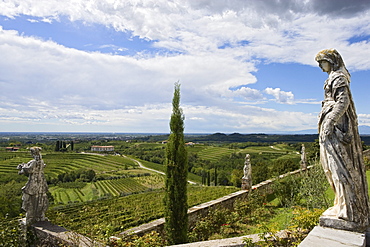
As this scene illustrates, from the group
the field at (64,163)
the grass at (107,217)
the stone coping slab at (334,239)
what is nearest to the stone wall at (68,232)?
the grass at (107,217)

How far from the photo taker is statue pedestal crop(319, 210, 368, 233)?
279 centimetres

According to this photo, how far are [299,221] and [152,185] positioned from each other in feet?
160

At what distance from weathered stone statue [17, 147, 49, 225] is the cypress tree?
Answer: 10.2ft

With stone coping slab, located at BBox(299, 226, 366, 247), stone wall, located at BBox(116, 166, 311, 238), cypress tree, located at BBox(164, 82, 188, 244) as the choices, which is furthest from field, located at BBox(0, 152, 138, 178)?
stone coping slab, located at BBox(299, 226, 366, 247)

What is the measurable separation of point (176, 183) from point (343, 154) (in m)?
4.75

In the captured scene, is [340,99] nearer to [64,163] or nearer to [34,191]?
[34,191]

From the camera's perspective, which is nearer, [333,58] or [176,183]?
[333,58]

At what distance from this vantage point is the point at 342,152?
2949 mm

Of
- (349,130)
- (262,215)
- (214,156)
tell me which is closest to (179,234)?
(262,215)

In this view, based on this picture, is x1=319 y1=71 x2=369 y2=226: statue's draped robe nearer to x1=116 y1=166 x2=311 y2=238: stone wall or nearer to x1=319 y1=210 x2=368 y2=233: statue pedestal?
x1=319 y1=210 x2=368 y2=233: statue pedestal

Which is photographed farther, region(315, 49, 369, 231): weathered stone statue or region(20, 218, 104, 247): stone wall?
region(20, 218, 104, 247): stone wall

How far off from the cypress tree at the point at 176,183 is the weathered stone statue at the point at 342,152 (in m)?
4.24

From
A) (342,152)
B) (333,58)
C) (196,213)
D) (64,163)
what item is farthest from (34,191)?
(64,163)

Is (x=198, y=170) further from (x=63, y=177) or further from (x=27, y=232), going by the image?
(x=27, y=232)
